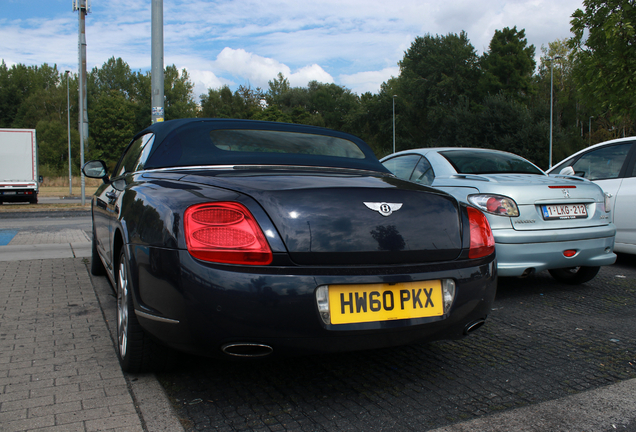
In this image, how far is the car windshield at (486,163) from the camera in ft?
18.0

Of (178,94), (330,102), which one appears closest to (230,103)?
(178,94)

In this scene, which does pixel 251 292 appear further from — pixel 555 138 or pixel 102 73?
pixel 102 73

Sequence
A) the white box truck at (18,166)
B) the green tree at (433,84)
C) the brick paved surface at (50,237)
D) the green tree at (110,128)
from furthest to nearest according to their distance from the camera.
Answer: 1. the green tree at (110,128)
2. the green tree at (433,84)
3. the white box truck at (18,166)
4. the brick paved surface at (50,237)

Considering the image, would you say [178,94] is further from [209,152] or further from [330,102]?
[209,152]

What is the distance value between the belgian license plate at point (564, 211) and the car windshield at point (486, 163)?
3.02ft

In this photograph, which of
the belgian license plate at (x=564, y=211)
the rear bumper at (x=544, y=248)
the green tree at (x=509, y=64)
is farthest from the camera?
the green tree at (x=509, y=64)

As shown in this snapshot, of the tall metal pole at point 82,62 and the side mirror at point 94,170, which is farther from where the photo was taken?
the tall metal pole at point 82,62

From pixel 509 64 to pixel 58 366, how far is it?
58004mm

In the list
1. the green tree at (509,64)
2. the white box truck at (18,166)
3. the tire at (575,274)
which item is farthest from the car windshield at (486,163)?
the green tree at (509,64)

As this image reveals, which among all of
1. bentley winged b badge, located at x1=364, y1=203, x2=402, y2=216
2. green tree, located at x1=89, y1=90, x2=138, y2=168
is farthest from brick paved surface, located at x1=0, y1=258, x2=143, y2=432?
green tree, located at x1=89, y1=90, x2=138, y2=168

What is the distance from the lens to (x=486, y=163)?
561 centimetres

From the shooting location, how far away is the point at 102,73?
270ft

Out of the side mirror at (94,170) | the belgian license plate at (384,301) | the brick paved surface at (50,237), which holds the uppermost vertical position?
the side mirror at (94,170)

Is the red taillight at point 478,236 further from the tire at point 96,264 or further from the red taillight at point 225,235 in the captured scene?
the tire at point 96,264
